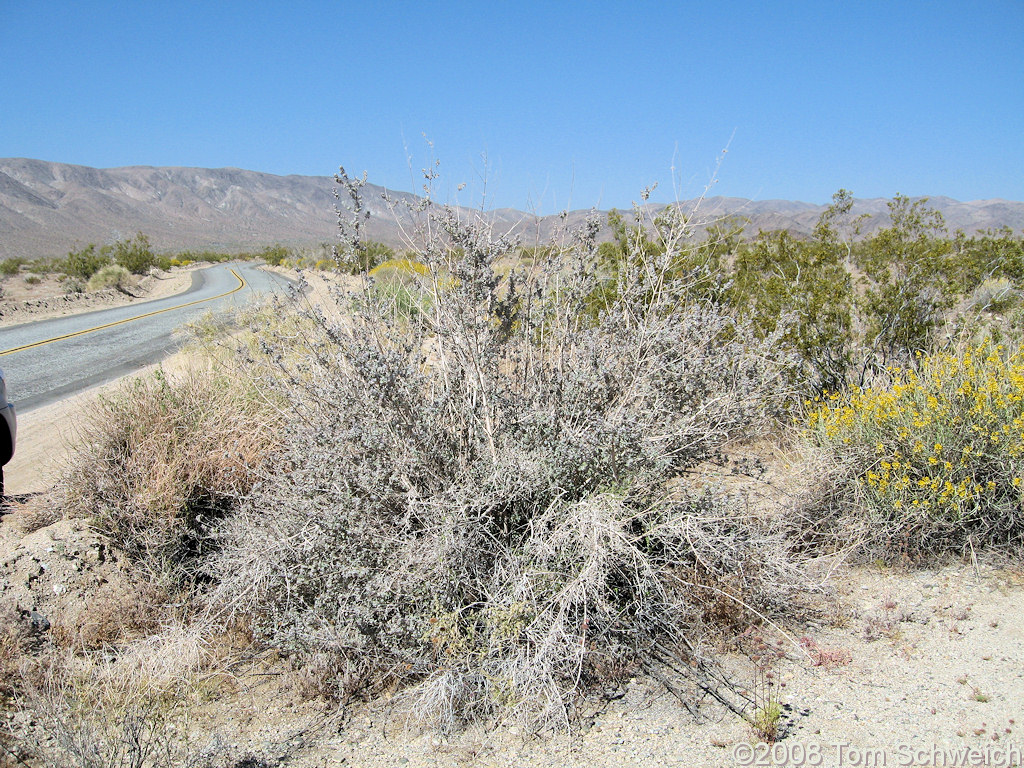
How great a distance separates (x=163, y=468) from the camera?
411 cm

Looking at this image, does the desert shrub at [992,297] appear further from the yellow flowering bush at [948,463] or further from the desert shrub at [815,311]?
the yellow flowering bush at [948,463]

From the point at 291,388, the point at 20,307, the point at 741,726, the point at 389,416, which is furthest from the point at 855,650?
the point at 20,307

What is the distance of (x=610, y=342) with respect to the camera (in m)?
4.07

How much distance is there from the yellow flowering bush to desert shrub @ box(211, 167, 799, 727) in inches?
34.0

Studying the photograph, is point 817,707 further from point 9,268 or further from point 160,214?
point 160,214

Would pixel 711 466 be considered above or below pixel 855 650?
above

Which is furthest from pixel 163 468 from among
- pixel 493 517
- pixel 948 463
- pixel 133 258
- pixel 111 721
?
pixel 133 258

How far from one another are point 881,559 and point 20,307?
22251 millimetres

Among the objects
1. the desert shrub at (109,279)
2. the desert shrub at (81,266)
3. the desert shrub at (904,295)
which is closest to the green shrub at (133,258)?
the desert shrub at (81,266)

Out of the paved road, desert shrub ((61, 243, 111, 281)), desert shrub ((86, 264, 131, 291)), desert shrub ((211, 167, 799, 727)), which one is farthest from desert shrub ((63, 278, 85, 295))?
desert shrub ((211, 167, 799, 727))

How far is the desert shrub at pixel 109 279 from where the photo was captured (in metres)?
25.2

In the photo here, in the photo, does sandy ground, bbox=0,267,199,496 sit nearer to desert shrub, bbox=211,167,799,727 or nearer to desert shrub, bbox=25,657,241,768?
desert shrub, bbox=25,657,241,768

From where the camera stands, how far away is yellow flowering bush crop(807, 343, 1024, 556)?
145 inches

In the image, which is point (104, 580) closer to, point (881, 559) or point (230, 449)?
point (230, 449)
